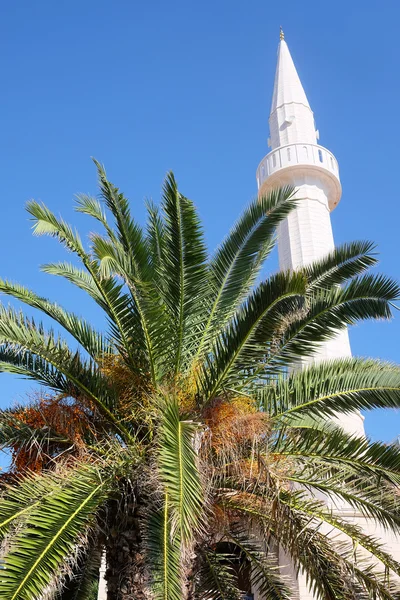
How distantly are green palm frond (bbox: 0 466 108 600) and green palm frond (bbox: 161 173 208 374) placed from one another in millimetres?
1731

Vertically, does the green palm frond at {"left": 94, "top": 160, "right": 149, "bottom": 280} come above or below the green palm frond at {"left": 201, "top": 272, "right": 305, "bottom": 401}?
above

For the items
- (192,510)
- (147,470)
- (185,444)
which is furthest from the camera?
(147,470)

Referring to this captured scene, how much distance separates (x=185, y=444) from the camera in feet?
19.5

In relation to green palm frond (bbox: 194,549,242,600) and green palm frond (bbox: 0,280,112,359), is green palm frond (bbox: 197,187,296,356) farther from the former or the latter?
green palm frond (bbox: 194,549,242,600)

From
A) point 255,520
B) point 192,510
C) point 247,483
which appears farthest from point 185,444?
point 255,520

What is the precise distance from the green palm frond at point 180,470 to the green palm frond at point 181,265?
1.37 m

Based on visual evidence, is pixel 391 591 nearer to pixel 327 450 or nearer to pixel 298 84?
pixel 327 450

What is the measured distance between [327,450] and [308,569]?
1.30m

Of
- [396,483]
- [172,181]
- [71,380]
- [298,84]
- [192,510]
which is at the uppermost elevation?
[298,84]

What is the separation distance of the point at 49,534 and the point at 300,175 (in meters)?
15.3

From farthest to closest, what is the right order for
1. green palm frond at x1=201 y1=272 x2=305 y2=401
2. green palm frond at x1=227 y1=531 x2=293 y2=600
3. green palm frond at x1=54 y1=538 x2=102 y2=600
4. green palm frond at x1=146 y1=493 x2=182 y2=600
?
green palm frond at x1=54 y1=538 x2=102 y2=600
green palm frond at x1=227 y1=531 x2=293 y2=600
green palm frond at x1=201 y1=272 x2=305 y2=401
green palm frond at x1=146 y1=493 x2=182 y2=600

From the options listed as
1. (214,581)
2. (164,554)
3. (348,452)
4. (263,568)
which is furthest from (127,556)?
(348,452)

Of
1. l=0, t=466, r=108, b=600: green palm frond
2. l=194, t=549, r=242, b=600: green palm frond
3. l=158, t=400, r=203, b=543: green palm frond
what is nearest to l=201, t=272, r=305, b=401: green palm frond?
l=158, t=400, r=203, b=543: green palm frond

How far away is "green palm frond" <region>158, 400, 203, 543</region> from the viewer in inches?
208
